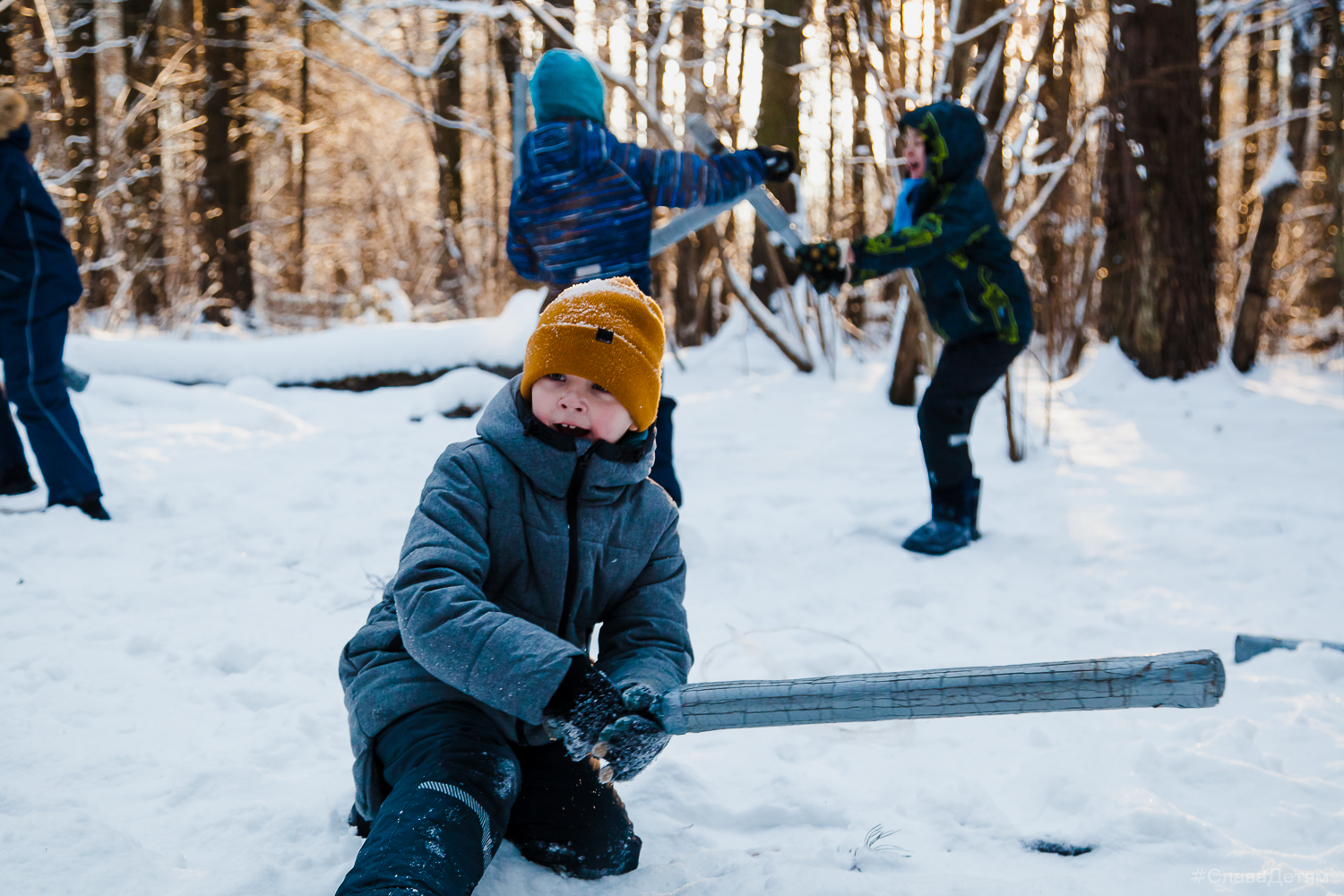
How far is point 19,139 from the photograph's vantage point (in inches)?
134

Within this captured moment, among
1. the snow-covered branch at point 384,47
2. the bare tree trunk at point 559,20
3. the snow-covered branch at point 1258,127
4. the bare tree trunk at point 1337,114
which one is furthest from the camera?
the snow-covered branch at point 1258,127

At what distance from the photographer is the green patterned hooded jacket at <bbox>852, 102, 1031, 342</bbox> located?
331 cm

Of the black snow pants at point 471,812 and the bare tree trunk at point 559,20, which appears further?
the bare tree trunk at point 559,20

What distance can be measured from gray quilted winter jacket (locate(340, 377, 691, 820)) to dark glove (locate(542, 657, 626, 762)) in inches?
0.7

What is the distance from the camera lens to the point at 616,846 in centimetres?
157

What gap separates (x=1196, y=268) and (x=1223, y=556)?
3974mm

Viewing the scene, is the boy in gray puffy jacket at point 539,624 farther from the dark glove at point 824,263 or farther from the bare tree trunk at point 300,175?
the bare tree trunk at point 300,175

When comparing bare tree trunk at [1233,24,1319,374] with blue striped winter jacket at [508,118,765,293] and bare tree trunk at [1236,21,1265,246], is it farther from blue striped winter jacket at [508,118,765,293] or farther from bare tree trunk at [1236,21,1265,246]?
blue striped winter jacket at [508,118,765,293]

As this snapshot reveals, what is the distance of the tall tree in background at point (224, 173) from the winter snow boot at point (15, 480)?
7452 mm

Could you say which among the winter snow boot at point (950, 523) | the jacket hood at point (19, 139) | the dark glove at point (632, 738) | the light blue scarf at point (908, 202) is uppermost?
the jacket hood at point (19, 139)

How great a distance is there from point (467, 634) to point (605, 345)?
543 millimetres

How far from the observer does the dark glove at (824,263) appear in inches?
130

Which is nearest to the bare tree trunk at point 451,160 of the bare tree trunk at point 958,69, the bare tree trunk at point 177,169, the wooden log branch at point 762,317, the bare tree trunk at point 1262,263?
the bare tree trunk at point 177,169

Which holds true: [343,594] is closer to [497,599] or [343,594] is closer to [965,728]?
[497,599]
